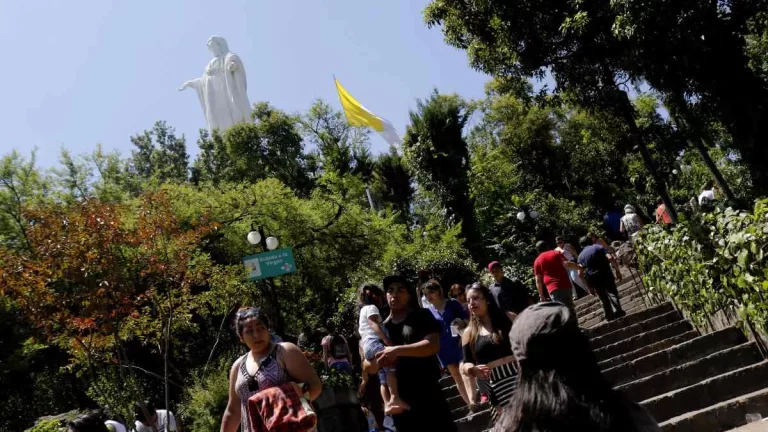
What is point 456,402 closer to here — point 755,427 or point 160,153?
point 755,427

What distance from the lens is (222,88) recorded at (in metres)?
57.1

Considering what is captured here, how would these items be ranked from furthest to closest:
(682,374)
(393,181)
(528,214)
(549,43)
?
(393,181) < (528,214) < (549,43) < (682,374)

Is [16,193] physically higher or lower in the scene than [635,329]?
higher

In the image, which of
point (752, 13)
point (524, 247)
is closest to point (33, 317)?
point (752, 13)

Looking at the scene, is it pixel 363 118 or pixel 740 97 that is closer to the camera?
pixel 740 97

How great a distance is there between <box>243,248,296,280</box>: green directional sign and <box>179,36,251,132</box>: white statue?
3844 centimetres

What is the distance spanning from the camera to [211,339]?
24.5 metres

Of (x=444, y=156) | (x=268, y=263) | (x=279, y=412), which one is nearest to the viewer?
(x=279, y=412)

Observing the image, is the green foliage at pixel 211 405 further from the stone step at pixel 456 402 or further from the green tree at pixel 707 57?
the green tree at pixel 707 57

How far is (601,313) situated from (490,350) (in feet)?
31.5

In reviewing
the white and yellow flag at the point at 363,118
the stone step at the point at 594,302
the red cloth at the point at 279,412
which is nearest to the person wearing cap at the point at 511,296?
the red cloth at the point at 279,412

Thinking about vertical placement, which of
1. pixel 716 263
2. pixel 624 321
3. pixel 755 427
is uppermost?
pixel 716 263

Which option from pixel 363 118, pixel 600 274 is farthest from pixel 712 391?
pixel 363 118

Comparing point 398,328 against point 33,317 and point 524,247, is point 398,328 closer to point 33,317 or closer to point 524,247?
point 33,317
